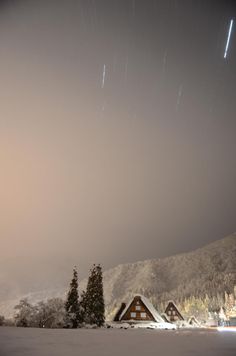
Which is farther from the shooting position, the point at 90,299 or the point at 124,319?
the point at 124,319

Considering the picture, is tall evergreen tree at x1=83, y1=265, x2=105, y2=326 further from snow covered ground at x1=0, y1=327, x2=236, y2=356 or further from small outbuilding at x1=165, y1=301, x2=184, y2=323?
small outbuilding at x1=165, y1=301, x2=184, y2=323

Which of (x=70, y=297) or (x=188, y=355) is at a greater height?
(x=70, y=297)

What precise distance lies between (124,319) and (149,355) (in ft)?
153

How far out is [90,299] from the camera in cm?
4941

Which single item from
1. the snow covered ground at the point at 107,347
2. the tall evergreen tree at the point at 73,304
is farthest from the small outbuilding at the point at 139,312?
the snow covered ground at the point at 107,347

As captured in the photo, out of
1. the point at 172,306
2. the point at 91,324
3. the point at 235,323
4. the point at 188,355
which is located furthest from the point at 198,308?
the point at 188,355

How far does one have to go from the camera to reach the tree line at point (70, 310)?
43.8 m

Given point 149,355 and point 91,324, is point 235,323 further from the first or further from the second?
point 149,355

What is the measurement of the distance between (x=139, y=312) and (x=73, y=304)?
1310 centimetres

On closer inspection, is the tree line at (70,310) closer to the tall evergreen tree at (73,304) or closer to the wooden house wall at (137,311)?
Answer: the tall evergreen tree at (73,304)

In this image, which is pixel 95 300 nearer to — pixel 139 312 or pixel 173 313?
pixel 139 312

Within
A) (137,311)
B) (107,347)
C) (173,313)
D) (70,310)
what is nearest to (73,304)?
(70,310)

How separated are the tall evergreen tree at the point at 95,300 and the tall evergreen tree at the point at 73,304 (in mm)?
Answer: 2033

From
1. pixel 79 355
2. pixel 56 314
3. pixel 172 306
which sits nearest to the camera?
pixel 79 355
